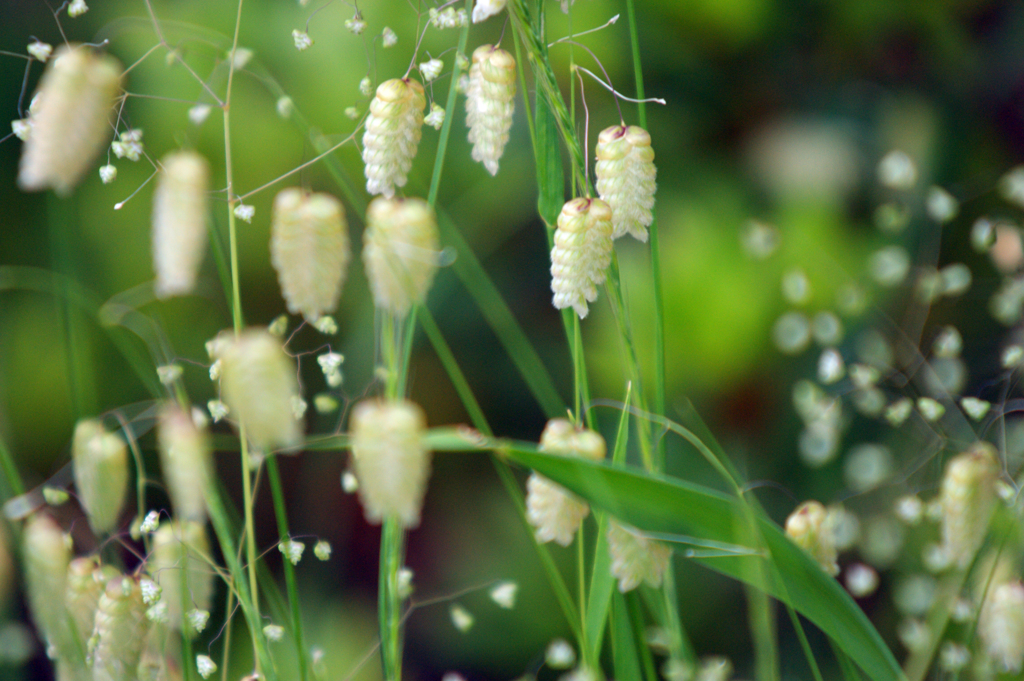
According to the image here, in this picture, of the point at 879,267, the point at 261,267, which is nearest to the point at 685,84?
the point at 879,267

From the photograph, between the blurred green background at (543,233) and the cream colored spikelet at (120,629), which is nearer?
the cream colored spikelet at (120,629)

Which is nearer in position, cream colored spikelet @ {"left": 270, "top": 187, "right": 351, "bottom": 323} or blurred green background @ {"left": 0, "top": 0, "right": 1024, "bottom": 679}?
cream colored spikelet @ {"left": 270, "top": 187, "right": 351, "bottom": 323}

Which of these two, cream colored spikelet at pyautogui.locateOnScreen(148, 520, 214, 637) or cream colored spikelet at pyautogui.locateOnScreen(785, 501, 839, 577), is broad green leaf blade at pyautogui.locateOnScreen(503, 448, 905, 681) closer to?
cream colored spikelet at pyautogui.locateOnScreen(785, 501, 839, 577)

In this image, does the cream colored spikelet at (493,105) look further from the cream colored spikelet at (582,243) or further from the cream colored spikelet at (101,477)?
the cream colored spikelet at (101,477)

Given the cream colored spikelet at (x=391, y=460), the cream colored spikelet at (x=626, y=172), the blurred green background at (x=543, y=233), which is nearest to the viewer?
the cream colored spikelet at (x=391, y=460)

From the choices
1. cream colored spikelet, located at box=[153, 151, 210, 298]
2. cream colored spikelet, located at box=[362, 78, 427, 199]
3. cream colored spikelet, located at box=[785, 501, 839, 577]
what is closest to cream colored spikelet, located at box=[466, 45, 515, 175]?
cream colored spikelet, located at box=[362, 78, 427, 199]

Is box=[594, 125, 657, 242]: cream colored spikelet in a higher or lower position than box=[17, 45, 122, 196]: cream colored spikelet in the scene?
lower

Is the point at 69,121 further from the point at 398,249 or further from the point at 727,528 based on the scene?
the point at 727,528

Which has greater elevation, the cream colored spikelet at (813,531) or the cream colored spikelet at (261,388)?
the cream colored spikelet at (261,388)

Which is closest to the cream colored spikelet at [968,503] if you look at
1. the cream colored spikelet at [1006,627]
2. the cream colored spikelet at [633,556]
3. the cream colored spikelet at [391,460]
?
the cream colored spikelet at [1006,627]
